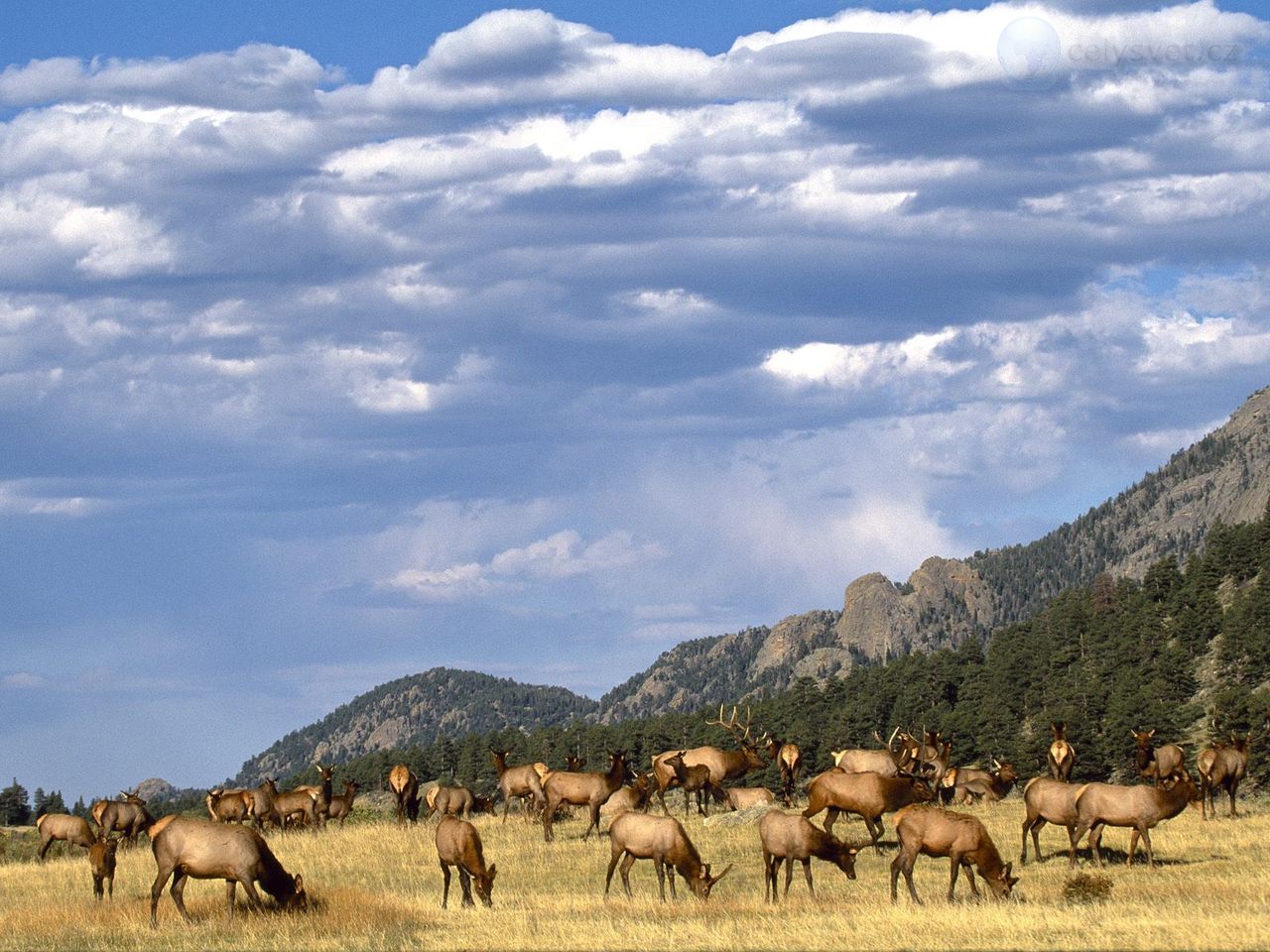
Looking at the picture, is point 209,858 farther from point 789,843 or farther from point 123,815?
point 123,815

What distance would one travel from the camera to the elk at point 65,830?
39812 millimetres

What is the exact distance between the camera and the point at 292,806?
145 feet

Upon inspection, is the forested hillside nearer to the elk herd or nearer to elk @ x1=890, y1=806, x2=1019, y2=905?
the elk herd

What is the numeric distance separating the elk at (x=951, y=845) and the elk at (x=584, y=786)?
12.7 metres

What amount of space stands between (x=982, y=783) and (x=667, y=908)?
2307 cm

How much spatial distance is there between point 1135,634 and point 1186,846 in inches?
3333

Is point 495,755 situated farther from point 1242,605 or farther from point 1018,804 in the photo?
point 1242,605

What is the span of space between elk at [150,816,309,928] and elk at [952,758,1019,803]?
2534 centimetres

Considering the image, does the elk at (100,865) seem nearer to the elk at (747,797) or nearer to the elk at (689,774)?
the elk at (689,774)

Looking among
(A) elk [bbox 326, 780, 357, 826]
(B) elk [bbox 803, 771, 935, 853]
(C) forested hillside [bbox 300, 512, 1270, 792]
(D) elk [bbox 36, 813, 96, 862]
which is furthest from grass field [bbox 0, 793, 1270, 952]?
(C) forested hillside [bbox 300, 512, 1270, 792]

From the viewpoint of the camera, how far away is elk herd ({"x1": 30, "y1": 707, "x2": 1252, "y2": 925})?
88.0ft

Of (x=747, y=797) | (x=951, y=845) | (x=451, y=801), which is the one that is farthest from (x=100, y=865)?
(x=747, y=797)

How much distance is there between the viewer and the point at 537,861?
1382 inches

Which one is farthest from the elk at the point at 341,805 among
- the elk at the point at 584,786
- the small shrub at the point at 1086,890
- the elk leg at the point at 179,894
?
the small shrub at the point at 1086,890
